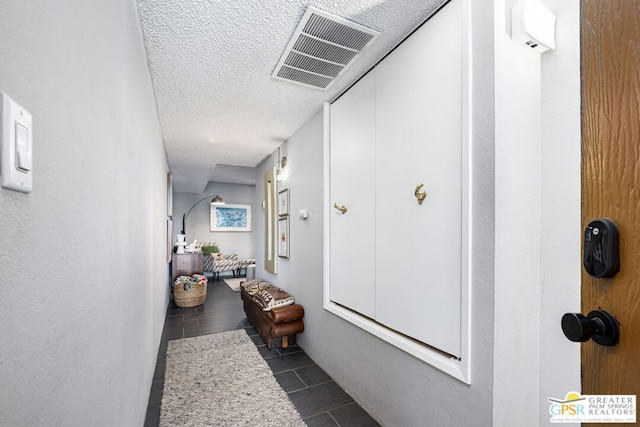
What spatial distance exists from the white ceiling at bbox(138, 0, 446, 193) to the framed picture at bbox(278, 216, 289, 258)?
112 centimetres

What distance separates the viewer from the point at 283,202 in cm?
382

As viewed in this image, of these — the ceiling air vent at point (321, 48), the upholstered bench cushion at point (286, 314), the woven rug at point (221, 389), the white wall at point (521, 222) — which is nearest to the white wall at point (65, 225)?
the ceiling air vent at point (321, 48)

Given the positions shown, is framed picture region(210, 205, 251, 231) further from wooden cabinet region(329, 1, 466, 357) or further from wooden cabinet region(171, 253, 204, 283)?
wooden cabinet region(329, 1, 466, 357)

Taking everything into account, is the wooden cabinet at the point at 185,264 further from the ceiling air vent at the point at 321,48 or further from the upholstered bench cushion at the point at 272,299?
the ceiling air vent at the point at 321,48

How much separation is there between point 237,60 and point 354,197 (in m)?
1.32

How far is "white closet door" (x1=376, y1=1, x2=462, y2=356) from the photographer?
55.7 inches

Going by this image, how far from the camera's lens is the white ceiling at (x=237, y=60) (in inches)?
59.2

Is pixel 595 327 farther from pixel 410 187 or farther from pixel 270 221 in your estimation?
pixel 270 221

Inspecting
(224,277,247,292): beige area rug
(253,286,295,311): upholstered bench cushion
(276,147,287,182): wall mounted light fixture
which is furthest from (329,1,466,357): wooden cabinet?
(224,277,247,292): beige area rug

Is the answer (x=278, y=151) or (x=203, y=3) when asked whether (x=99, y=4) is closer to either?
(x=203, y=3)

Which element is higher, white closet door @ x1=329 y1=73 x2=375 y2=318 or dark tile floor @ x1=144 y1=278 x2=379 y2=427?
white closet door @ x1=329 y1=73 x2=375 y2=318

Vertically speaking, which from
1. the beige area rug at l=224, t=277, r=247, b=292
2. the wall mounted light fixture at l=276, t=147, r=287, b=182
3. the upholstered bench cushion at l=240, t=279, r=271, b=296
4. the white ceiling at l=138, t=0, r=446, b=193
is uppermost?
the white ceiling at l=138, t=0, r=446, b=193

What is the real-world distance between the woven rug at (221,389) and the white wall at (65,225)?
1039 mm

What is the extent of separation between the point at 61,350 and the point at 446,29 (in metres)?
1.95
